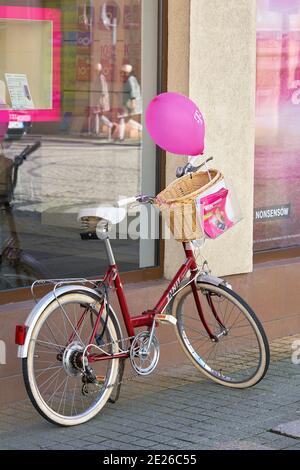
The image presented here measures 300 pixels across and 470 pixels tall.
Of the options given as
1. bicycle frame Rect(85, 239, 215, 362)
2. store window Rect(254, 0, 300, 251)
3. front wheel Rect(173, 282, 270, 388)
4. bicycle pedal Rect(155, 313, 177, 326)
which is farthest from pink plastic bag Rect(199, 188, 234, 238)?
store window Rect(254, 0, 300, 251)

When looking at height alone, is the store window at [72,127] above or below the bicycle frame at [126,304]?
above

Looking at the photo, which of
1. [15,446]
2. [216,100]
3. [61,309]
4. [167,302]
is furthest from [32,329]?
[216,100]

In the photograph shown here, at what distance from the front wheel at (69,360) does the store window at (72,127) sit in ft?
2.10

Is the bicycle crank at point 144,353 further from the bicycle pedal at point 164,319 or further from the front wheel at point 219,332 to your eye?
the front wheel at point 219,332

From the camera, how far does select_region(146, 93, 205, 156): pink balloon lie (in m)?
6.20

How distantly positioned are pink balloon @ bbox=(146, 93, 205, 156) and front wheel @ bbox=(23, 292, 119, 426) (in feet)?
3.59

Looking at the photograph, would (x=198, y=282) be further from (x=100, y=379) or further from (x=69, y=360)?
(x=69, y=360)

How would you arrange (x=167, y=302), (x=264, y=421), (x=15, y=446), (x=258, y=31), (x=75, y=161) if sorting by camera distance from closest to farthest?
(x=15, y=446) < (x=264, y=421) < (x=167, y=302) < (x=75, y=161) < (x=258, y=31)

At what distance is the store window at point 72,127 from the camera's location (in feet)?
21.5

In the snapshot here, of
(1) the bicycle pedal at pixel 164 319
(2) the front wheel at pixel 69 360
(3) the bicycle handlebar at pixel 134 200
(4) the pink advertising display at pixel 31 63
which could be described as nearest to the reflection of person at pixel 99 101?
(4) the pink advertising display at pixel 31 63

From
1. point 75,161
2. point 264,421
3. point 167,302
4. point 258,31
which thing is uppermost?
point 258,31

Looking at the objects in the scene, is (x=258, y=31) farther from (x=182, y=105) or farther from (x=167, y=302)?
(x=167, y=302)

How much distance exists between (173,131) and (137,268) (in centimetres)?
129

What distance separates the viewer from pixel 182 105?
6.21m
